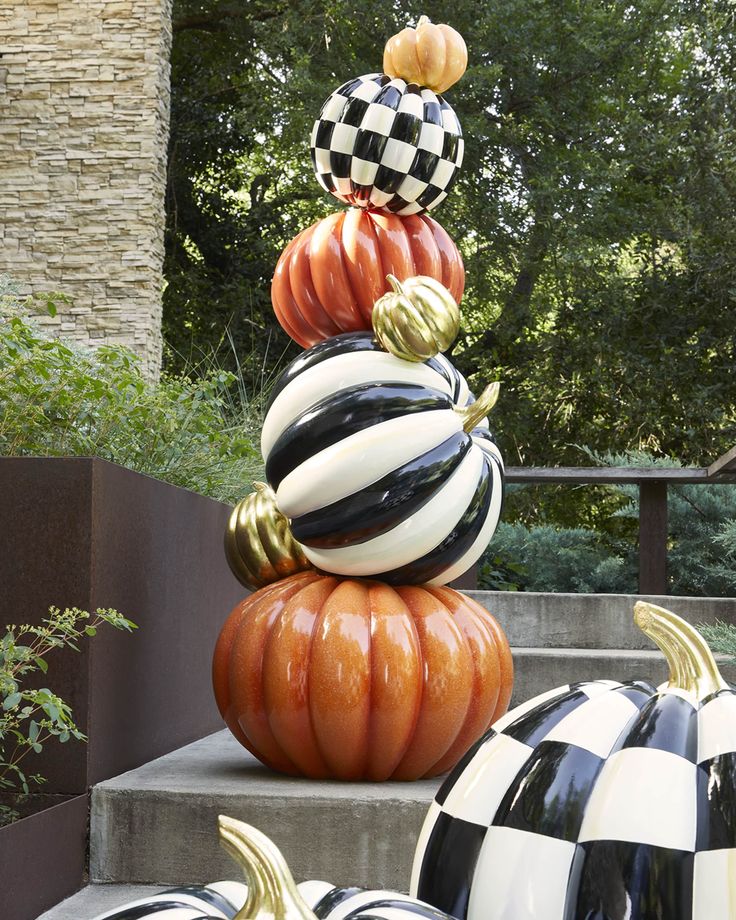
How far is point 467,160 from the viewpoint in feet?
36.8

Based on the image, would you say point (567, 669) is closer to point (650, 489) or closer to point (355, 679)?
point (355, 679)

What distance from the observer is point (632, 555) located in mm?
5980

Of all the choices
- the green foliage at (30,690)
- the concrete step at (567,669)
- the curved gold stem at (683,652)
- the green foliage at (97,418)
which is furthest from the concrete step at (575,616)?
the curved gold stem at (683,652)

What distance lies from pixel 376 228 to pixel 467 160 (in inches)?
360

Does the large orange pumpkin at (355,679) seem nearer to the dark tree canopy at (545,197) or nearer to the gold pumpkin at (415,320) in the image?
the gold pumpkin at (415,320)

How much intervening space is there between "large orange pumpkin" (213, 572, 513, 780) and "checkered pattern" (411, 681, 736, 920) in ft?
3.77

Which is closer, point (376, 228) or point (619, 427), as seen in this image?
point (376, 228)

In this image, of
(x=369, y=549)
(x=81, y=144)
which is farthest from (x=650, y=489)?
(x=81, y=144)

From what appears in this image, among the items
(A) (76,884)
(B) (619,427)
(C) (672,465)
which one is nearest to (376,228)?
(A) (76,884)

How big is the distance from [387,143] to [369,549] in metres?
0.95

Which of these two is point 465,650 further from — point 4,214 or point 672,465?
point 4,214

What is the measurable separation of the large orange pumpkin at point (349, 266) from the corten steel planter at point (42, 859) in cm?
117

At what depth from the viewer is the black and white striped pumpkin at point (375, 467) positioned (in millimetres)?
2125

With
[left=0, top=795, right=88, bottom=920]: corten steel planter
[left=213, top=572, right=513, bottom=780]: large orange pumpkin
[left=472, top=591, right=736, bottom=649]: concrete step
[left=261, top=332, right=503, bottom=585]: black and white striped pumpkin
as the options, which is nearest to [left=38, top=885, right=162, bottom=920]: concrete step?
[left=0, top=795, right=88, bottom=920]: corten steel planter
